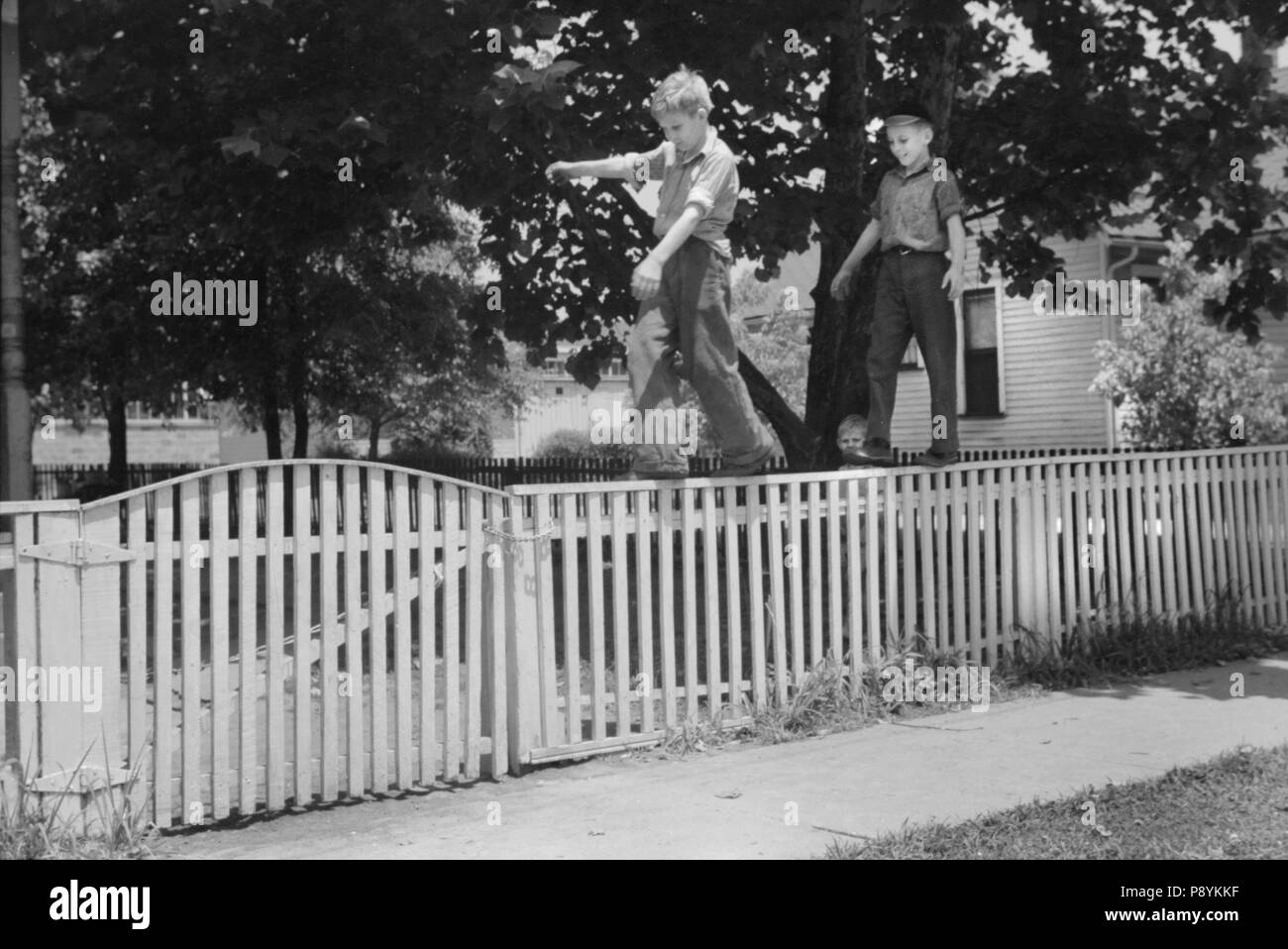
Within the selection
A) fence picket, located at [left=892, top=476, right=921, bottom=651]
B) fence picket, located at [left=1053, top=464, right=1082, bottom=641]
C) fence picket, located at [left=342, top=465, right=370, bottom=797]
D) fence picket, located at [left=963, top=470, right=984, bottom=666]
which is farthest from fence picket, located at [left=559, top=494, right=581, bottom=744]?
fence picket, located at [left=1053, top=464, right=1082, bottom=641]

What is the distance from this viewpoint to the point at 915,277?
339 inches

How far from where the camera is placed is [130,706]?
18.3 ft

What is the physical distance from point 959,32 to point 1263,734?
24.3 ft

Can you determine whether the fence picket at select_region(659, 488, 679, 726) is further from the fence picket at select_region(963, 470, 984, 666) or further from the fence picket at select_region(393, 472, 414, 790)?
the fence picket at select_region(963, 470, 984, 666)

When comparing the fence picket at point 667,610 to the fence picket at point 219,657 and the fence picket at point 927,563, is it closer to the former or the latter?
the fence picket at point 927,563

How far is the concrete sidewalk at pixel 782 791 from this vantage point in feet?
18.1

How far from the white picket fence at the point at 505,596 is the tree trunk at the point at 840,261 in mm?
2958

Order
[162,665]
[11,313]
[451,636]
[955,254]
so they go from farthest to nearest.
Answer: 1. [11,313]
2. [955,254]
3. [451,636]
4. [162,665]

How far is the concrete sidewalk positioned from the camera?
217 inches

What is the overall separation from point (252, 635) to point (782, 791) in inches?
88.4

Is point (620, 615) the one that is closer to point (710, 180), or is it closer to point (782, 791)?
point (782, 791)

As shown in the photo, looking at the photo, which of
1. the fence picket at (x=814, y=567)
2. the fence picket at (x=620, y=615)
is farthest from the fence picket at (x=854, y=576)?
the fence picket at (x=620, y=615)

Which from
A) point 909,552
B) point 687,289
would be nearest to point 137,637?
point 687,289

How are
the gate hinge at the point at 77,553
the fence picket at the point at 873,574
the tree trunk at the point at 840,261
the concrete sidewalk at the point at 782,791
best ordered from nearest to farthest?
the gate hinge at the point at 77,553 → the concrete sidewalk at the point at 782,791 → the fence picket at the point at 873,574 → the tree trunk at the point at 840,261
